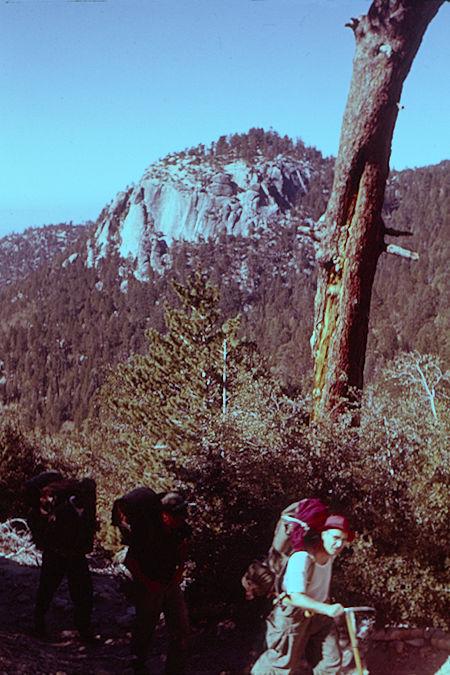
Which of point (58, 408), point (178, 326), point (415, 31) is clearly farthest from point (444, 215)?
point (415, 31)

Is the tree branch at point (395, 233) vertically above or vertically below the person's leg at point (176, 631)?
above

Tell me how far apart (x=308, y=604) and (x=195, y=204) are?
529 feet

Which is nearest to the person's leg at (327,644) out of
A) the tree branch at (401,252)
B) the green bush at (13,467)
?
the tree branch at (401,252)

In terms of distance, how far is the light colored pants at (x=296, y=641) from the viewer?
2846 millimetres

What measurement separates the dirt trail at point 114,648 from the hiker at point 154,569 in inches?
16.2

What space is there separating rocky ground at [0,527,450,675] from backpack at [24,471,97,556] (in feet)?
1.68

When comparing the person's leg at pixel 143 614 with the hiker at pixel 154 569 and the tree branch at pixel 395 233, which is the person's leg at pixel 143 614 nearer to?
the hiker at pixel 154 569

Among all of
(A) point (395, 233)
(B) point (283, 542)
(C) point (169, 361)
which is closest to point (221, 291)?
(C) point (169, 361)

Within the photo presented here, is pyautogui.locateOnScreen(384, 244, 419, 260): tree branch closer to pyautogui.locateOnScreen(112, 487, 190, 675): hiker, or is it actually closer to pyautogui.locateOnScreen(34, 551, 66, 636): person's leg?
pyautogui.locateOnScreen(112, 487, 190, 675): hiker

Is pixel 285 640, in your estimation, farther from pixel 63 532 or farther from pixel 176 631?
pixel 63 532

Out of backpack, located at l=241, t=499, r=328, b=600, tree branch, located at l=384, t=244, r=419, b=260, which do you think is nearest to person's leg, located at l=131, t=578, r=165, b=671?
backpack, located at l=241, t=499, r=328, b=600

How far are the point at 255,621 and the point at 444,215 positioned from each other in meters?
96.1

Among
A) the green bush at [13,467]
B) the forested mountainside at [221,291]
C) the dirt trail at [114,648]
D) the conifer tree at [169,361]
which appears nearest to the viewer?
the dirt trail at [114,648]

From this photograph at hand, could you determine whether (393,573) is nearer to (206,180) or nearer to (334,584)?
(334,584)
